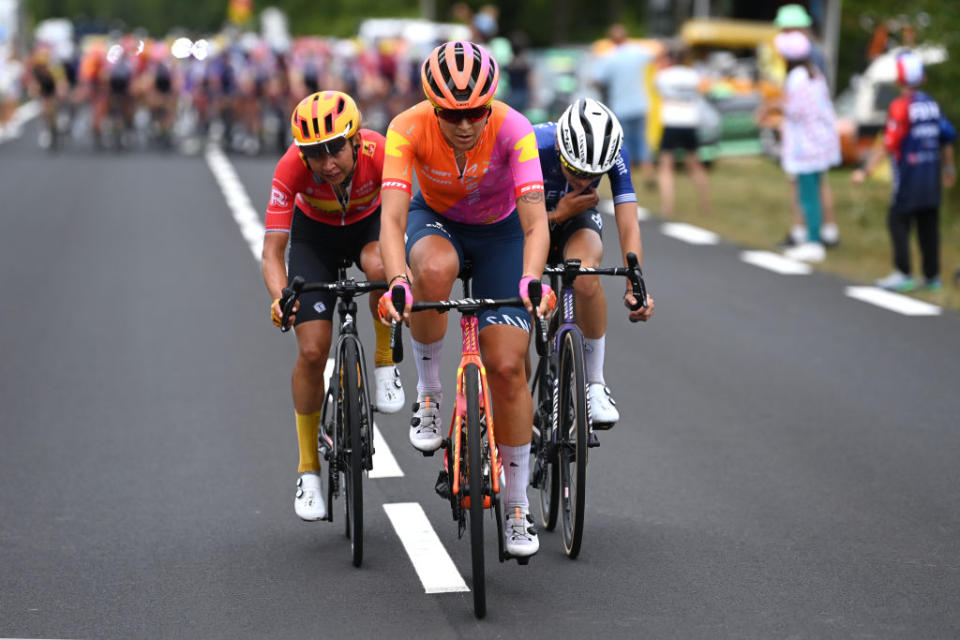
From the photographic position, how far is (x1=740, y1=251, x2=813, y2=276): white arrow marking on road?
14.3 m

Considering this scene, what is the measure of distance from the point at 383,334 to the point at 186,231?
1096 cm

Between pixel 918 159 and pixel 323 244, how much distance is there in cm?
724

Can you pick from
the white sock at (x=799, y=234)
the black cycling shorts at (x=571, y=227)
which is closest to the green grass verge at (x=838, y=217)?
the white sock at (x=799, y=234)

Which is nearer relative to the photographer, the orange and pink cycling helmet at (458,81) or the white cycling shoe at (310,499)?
the orange and pink cycling helmet at (458,81)

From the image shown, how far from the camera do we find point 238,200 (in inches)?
798

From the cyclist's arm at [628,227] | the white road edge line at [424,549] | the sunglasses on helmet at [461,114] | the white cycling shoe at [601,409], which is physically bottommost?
the white road edge line at [424,549]

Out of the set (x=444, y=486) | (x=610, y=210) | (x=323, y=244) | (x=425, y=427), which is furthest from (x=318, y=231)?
(x=610, y=210)

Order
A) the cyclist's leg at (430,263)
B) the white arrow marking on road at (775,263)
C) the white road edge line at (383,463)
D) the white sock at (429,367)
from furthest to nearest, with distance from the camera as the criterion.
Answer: the white arrow marking on road at (775,263) → the white road edge line at (383,463) → the white sock at (429,367) → the cyclist's leg at (430,263)

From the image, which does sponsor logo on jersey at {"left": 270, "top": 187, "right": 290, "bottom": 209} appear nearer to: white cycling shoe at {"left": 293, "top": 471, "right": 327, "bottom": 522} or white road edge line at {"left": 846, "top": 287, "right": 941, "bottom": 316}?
white cycling shoe at {"left": 293, "top": 471, "right": 327, "bottom": 522}

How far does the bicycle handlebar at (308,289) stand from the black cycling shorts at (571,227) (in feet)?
3.87

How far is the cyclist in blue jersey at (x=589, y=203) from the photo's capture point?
610cm

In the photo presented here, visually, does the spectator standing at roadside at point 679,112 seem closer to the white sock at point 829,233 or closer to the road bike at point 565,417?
the white sock at point 829,233

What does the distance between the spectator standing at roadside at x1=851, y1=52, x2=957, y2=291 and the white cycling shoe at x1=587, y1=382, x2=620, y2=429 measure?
22.3ft

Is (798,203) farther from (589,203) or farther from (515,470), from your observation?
(515,470)
